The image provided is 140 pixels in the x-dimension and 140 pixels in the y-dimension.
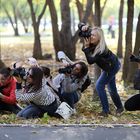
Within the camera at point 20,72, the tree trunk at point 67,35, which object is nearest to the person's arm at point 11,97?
the camera at point 20,72

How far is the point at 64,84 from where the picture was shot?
795cm

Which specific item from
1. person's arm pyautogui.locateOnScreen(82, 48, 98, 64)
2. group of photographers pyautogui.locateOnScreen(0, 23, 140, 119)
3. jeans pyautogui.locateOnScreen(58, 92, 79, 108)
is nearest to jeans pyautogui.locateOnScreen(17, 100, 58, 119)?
group of photographers pyautogui.locateOnScreen(0, 23, 140, 119)

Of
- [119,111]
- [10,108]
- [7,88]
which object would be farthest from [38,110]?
[119,111]

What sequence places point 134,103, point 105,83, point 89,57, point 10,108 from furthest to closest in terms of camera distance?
point 10,108
point 105,83
point 89,57
point 134,103

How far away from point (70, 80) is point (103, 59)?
81cm

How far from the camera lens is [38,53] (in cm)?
2156

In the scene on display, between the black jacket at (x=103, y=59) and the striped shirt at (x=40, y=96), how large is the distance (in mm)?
868

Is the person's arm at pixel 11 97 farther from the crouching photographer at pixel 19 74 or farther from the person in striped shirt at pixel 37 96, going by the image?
the person in striped shirt at pixel 37 96

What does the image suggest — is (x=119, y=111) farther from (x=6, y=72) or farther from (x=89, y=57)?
(x=6, y=72)

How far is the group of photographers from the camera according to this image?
7172mm

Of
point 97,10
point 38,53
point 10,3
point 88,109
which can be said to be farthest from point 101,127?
point 10,3

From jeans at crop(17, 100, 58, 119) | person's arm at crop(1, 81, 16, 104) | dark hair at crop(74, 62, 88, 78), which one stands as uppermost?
dark hair at crop(74, 62, 88, 78)

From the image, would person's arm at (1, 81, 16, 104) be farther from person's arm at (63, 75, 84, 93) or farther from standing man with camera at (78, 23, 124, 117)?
standing man with camera at (78, 23, 124, 117)

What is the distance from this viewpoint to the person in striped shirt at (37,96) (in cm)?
707
